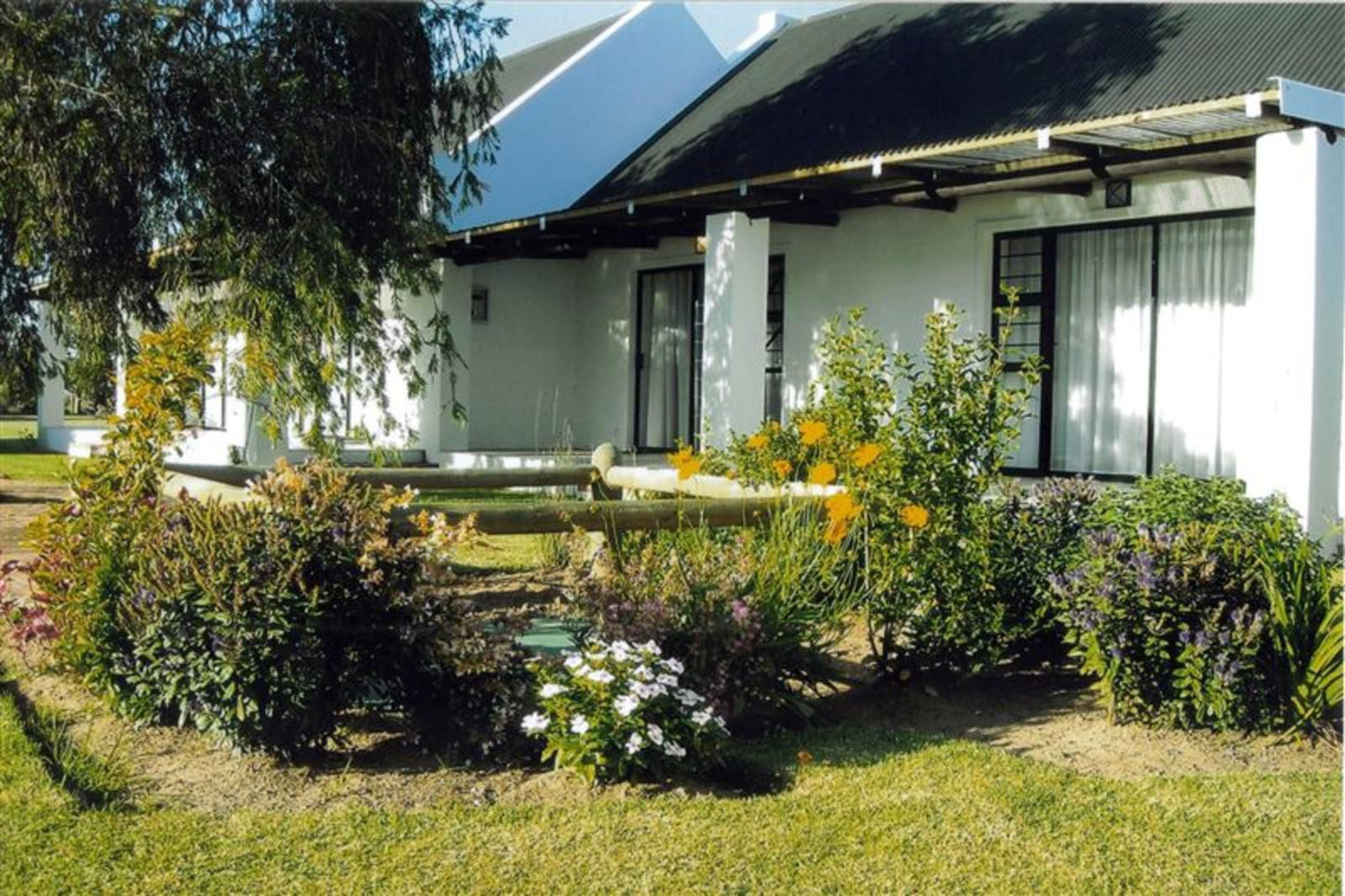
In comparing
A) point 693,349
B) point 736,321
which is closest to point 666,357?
point 693,349

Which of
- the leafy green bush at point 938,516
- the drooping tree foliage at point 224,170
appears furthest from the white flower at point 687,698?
the drooping tree foliage at point 224,170

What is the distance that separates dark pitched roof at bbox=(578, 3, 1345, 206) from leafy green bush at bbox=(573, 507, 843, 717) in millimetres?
6705

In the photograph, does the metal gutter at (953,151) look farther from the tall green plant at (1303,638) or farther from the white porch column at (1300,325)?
the tall green plant at (1303,638)

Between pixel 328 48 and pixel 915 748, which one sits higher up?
pixel 328 48

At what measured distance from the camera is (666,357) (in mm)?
17781

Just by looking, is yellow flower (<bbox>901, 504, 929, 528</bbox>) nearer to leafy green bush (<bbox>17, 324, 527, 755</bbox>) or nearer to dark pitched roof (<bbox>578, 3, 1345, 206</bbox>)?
leafy green bush (<bbox>17, 324, 527, 755</bbox>)

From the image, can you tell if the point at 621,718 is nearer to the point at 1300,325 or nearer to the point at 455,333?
the point at 1300,325

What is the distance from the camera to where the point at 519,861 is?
14.5 feet

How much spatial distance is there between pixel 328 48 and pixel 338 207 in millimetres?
1327

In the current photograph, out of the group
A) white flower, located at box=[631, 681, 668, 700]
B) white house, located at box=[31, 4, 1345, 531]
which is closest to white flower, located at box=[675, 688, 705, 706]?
white flower, located at box=[631, 681, 668, 700]

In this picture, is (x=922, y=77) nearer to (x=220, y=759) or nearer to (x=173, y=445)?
(x=173, y=445)

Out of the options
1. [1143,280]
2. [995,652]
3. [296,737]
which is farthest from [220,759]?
[1143,280]

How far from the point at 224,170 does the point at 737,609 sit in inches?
272

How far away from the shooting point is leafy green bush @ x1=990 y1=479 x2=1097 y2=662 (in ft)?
21.5
